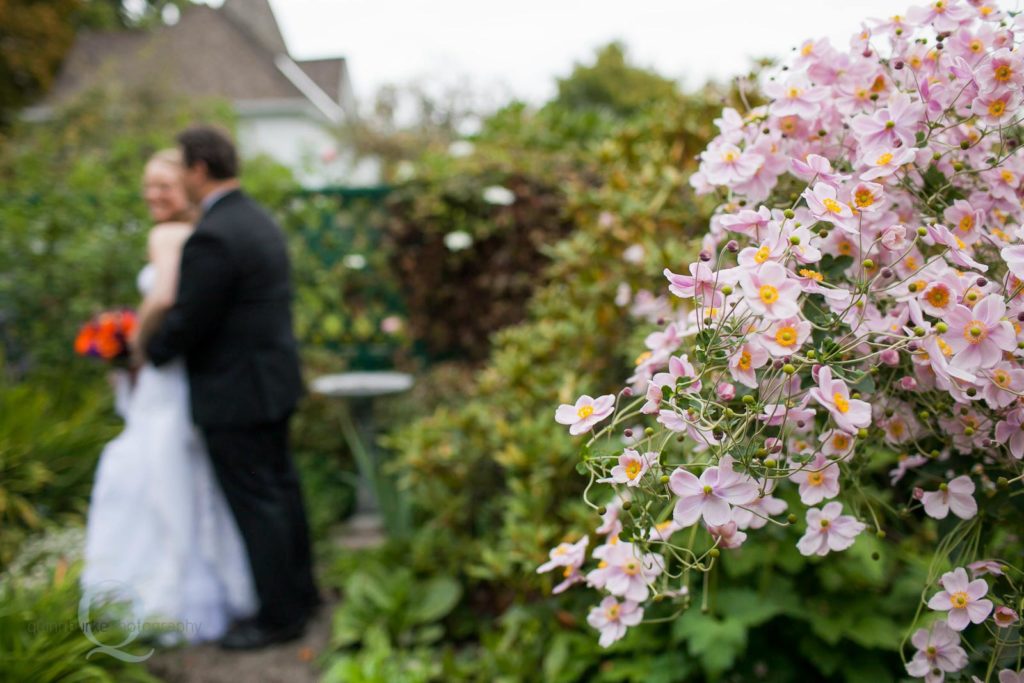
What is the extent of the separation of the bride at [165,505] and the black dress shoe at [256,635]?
10 cm

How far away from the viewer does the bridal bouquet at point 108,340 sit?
324 centimetres

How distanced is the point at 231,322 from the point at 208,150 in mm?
700

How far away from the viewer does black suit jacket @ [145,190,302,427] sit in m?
2.89

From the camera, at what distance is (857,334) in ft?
3.63

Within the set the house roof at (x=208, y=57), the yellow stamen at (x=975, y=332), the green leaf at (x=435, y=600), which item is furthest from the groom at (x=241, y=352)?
the house roof at (x=208, y=57)

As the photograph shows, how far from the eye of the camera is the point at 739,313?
1.06 m

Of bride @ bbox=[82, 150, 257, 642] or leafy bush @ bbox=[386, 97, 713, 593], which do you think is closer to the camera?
leafy bush @ bbox=[386, 97, 713, 593]

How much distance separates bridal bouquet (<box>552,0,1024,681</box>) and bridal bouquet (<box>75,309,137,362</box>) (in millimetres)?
2671

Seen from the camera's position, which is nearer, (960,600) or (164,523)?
(960,600)

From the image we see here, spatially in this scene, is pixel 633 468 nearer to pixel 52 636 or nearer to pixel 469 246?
pixel 52 636

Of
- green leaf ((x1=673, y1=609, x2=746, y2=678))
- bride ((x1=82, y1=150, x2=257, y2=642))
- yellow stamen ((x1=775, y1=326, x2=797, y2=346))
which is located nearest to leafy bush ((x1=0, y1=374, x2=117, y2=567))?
bride ((x1=82, y1=150, x2=257, y2=642))

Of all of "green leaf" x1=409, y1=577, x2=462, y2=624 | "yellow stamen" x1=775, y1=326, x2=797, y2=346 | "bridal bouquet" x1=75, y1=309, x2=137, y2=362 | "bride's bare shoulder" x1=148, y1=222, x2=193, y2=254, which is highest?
"yellow stamen" x1=775, y1=326, x2=797, y2=346

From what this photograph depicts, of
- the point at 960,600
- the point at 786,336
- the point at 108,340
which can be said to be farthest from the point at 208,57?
the point at 960,600

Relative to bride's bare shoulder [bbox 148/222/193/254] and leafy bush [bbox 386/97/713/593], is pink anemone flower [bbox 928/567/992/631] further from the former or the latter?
bride's bare shoulder [bbox 148/222/193/254]
